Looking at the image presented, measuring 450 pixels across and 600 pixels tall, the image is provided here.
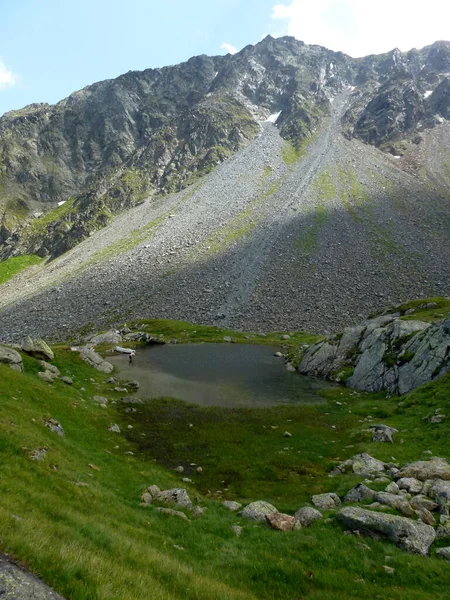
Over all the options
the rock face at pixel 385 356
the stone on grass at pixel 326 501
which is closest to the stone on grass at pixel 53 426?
the stone on grass at pixel 326 501

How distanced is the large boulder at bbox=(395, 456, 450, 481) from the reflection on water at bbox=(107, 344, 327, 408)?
2130 cm

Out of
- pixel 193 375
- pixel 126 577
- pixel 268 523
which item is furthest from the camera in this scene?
pixel 193 375

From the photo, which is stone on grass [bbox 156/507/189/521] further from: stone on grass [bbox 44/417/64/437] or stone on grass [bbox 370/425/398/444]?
stone on grass [bbox 370/425/398/444]

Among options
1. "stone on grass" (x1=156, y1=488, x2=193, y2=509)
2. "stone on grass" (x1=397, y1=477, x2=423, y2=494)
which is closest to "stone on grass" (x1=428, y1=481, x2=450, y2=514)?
"stone on grass" (x1=397, y1=477, x2=423, y2=494)

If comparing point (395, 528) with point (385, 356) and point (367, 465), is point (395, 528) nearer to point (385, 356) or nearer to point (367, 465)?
point (367, 465)

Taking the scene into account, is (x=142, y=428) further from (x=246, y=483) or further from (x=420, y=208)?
(x=420, y=208)

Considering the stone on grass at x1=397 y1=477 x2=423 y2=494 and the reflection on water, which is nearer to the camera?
the stone on grass at x1=397 y1=477 x2=423 y2=494

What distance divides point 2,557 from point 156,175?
661 ft

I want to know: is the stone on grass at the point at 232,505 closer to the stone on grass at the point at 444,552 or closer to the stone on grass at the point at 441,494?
the stone on grass at the point at 444,552

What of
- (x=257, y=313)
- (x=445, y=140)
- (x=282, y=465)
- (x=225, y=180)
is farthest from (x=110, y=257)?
(x=445, y=140)

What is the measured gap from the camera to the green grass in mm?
148625

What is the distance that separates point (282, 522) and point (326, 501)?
3.49m

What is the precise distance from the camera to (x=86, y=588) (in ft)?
23.3

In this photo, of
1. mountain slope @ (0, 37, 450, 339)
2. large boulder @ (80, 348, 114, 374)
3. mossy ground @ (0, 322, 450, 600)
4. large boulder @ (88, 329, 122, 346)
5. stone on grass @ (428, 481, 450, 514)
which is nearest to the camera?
mossy ground @ (0, 322, 450, 600)
